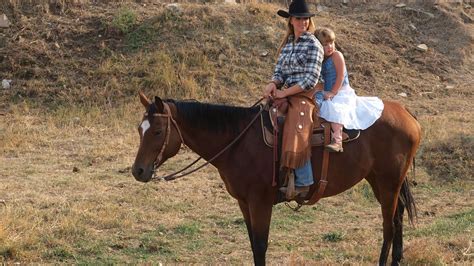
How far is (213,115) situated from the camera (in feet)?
16.3

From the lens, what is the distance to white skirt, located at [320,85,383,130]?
5.06m

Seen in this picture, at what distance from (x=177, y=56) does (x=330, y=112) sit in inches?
356

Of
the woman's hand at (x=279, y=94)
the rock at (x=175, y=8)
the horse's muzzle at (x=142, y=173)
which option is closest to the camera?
the horse's muzzle at (x=142, y=173)

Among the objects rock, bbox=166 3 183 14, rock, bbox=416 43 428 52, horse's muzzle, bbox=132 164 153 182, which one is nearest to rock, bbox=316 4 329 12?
rock, bbox=416 43 428 52

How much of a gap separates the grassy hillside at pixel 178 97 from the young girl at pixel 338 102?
4.22 ft

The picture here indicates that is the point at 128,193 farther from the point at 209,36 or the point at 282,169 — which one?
the point at 209,36

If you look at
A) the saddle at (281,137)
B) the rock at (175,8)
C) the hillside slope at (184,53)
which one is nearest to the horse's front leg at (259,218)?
the saddle at (281,137)

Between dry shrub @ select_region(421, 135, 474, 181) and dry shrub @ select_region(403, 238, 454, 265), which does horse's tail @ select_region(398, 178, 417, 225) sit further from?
dry shrub @ select_region(421, 135, 474, 181)

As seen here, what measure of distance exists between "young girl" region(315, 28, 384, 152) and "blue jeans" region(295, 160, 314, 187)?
27cm

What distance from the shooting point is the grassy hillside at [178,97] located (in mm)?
6359

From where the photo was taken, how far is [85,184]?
27.0 feet

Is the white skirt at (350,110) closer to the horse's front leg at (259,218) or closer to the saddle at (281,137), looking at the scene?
the saddle at (281,137)

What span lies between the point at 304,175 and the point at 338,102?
0.67 meters

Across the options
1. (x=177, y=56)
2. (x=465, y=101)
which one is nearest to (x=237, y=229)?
(x=177, y=56)
